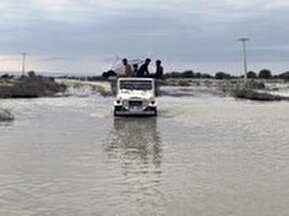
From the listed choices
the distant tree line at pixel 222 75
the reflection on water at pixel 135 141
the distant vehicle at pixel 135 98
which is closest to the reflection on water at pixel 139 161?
the reflection on water at pixel 135 141

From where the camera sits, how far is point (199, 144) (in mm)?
25672

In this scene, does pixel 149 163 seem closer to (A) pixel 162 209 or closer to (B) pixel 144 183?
(B) pixel 144 183

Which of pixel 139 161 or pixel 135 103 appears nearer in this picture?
pixel 139 161

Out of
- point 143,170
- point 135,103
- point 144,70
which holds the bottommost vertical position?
point 143,170

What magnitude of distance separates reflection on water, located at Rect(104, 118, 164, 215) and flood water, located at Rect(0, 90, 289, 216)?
0.02 m

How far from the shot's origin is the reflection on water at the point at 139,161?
14.2 meters

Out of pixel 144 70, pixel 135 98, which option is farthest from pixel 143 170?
pixel 144 70

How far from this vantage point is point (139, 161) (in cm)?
2042

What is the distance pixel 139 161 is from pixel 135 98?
18.8 m

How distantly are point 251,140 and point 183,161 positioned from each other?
24.4 ft

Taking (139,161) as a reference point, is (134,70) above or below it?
above

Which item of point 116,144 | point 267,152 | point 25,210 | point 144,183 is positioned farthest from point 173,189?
point 116,144

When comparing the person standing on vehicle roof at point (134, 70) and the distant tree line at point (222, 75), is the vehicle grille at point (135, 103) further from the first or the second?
the distant tree line at point (222, 75)

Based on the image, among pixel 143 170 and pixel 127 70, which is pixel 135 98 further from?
pixel 143 170
